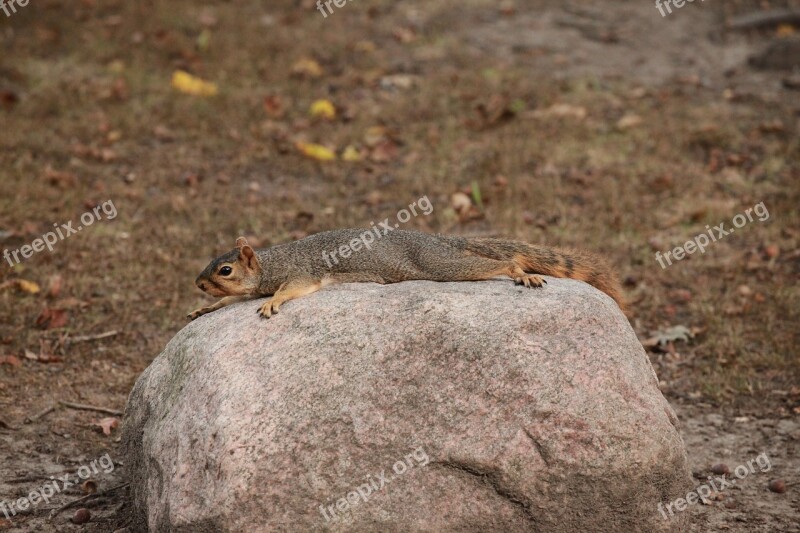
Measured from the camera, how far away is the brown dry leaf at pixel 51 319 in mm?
6930

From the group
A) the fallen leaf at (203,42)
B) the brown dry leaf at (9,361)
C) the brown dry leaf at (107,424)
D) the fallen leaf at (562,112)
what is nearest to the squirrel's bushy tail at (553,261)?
the brown dry leaf at (107,424)

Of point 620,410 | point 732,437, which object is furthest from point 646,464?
point 732,437

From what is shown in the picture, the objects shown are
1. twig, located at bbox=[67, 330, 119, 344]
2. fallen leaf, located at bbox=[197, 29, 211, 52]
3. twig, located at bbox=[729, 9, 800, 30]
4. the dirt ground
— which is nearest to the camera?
the dirt ground

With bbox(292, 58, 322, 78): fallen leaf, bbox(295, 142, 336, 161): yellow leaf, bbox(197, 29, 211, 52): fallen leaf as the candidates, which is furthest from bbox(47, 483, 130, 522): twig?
bbox(197, 29, 211, 52): fallen leaf

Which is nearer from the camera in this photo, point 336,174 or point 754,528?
point 754,528

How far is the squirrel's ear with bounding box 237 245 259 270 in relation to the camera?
5037 mm

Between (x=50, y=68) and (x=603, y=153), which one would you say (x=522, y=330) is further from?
(x=50, y=68)

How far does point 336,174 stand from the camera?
10008mm

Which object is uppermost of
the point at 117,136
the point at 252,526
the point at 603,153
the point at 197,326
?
the point at 117,136

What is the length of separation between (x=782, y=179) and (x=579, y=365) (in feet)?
20.6

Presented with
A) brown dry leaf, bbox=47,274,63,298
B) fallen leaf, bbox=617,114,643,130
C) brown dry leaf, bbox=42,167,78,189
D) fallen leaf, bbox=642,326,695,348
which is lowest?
fallen leaf, bbox=642,326,695,348

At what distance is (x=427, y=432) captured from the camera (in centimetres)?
417

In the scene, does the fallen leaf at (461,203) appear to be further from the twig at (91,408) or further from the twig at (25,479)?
the twig at (25,479)

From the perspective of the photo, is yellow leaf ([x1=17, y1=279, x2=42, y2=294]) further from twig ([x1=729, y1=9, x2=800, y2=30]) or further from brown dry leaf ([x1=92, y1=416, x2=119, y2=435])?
twig ([x1=729, y1=9, x2=800, y2=30])
